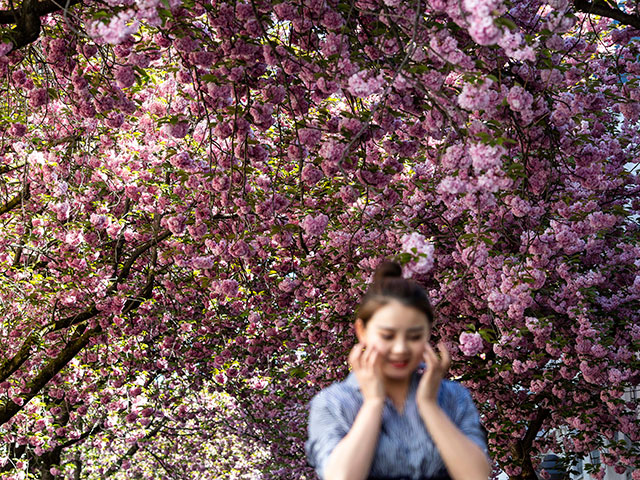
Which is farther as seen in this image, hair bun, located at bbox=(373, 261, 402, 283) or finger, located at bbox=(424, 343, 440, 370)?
hair bun, located at bbox=(373, 261, 402, 283)

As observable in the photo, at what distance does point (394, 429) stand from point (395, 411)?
0.06 meters

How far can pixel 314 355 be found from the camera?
554 inches

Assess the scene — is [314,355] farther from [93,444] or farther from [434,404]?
[434,404]

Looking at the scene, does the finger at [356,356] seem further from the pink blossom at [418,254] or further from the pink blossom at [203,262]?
the pink blossom at [203,262]

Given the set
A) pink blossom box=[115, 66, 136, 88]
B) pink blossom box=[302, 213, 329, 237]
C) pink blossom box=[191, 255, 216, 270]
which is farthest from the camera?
pink blossom box=[191, 255, 216, 270]

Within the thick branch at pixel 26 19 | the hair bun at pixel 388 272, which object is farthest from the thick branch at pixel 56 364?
the hair bun at pixel 388 272

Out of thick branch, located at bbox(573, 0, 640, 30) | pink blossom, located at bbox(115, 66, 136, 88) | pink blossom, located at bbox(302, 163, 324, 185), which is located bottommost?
pink blossom, located at bbox(115, 66, 136, 88)

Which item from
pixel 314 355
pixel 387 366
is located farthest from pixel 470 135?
pixel 314 355

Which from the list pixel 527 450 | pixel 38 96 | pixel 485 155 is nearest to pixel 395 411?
pixel 485 155

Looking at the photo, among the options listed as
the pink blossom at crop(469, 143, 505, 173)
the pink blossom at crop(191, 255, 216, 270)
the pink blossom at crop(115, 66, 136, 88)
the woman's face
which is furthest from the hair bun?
the pink blossom at crop(191, 255, 216, 270)

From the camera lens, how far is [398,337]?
2594 millimetres

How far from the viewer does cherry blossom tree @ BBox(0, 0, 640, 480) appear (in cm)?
598

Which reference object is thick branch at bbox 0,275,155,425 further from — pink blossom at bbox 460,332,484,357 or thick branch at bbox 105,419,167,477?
thick branch at bbox 105,419,167,477

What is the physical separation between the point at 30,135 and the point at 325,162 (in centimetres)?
499
